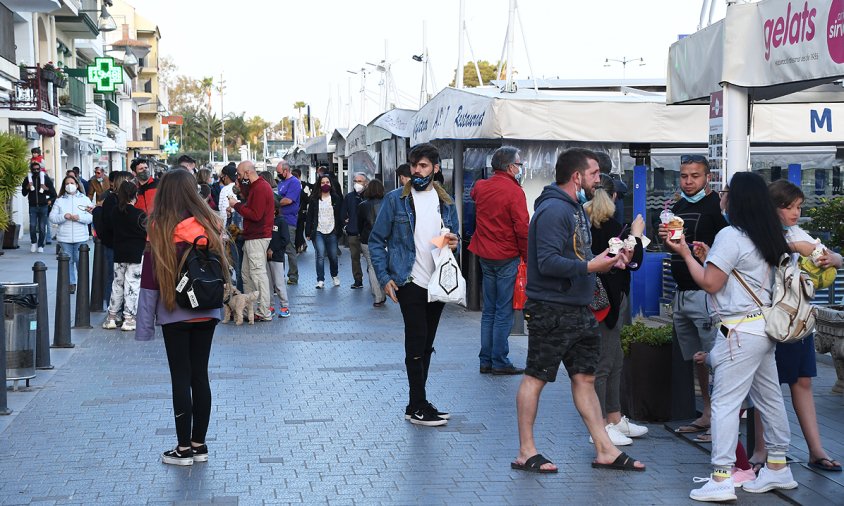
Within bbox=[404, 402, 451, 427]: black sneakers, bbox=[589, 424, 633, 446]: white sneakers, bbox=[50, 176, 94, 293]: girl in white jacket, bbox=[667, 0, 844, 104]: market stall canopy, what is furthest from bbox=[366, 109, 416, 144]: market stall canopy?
bbox=[589, 424, 633, 446]: white sneakers

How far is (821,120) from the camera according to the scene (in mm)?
13258

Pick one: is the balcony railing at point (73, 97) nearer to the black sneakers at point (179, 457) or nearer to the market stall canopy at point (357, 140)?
the market stall canopy at point (357, 140)

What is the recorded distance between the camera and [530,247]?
6.39 m

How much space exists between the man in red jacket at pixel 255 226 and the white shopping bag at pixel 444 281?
5699mm

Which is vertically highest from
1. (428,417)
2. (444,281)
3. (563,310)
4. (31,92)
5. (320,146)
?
(31,92)

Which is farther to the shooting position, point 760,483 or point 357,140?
point 357,140

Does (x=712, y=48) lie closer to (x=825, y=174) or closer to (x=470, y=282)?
(x=470, y=282)

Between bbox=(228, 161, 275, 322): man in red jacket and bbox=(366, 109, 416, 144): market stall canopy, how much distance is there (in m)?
4.46

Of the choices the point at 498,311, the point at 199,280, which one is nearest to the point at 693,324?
the point at 498,311

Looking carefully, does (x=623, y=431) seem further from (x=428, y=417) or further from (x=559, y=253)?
(x=559, y=253)

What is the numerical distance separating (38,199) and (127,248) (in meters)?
13.1

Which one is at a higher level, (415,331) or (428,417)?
(415,331)

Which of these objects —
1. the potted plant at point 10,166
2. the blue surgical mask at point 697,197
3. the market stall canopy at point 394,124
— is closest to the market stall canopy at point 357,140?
the market stall canopy at point 394,124

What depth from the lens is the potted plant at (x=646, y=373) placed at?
7.43 metres
